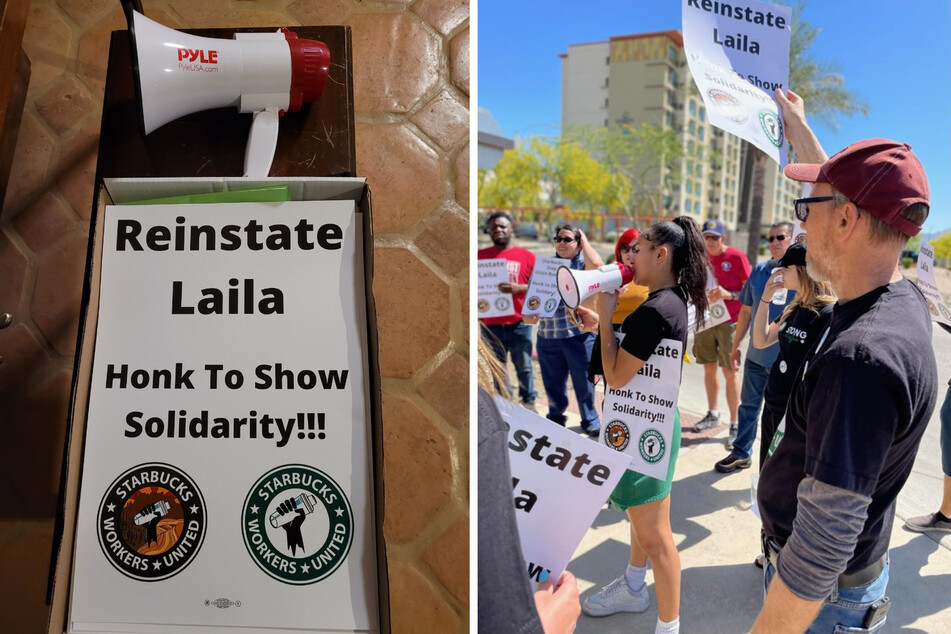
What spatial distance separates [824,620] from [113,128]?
1596 mm

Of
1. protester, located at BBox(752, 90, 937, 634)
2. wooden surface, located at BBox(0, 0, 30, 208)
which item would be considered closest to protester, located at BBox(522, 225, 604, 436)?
protester, located at BBox(752, 90, 937, 634)

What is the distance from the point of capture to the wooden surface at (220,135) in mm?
1276

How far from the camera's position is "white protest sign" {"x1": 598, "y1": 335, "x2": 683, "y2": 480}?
150 centimetres

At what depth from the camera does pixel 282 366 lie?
98cm

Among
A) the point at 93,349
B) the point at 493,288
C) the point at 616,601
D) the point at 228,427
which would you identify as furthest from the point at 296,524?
the point at 493,288

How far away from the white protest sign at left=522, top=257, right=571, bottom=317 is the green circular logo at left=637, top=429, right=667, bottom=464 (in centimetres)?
202

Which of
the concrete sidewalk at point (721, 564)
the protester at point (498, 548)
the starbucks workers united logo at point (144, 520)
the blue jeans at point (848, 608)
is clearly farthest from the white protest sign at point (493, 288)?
the protester at point (498, 548)

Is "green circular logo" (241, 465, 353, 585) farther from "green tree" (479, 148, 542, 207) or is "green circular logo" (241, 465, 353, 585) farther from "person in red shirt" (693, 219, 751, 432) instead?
"green tree" (479, 148, 542, 207)

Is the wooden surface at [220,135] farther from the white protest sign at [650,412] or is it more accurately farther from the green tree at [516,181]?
the green tree at [516,181]

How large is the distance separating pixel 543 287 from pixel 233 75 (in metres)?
2.51

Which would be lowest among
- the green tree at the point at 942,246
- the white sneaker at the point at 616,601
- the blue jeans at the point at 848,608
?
the white sneaker at the point at 616,601

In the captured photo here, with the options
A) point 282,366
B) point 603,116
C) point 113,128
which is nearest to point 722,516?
point 282,366

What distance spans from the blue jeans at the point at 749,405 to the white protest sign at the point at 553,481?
546 mm

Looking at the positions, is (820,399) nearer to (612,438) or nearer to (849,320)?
(849,320)
